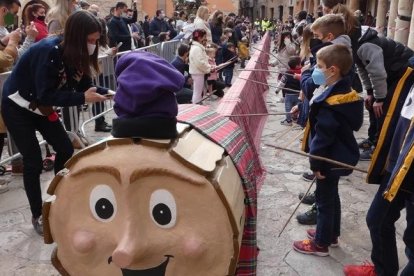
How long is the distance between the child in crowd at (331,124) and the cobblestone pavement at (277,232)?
0.97 ft

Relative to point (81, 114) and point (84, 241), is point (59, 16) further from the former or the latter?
point (81, 114)

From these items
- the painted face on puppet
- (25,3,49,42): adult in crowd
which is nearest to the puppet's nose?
the painted face on puppet

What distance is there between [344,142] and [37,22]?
3.57 meters

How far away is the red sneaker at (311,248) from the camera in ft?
10.6

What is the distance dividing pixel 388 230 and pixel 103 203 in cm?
158

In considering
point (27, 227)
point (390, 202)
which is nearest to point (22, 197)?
point (27, 227)

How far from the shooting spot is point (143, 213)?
1807 mm

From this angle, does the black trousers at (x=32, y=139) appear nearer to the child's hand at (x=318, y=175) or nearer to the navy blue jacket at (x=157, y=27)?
the child's hand at (x=318, y=175)

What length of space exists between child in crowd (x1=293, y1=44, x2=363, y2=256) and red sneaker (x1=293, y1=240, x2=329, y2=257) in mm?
154

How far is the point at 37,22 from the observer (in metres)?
4.87

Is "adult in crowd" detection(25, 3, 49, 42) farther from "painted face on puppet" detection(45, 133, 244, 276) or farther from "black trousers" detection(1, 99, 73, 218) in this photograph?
"painted face on puppet" detection(45, 133, 244, 276)

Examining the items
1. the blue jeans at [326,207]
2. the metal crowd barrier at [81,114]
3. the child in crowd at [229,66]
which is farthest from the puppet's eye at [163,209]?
the child in crowd at [229,66]

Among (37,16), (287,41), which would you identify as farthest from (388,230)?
(287,41)

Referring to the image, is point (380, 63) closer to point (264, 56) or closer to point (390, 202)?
point (390, 202)
